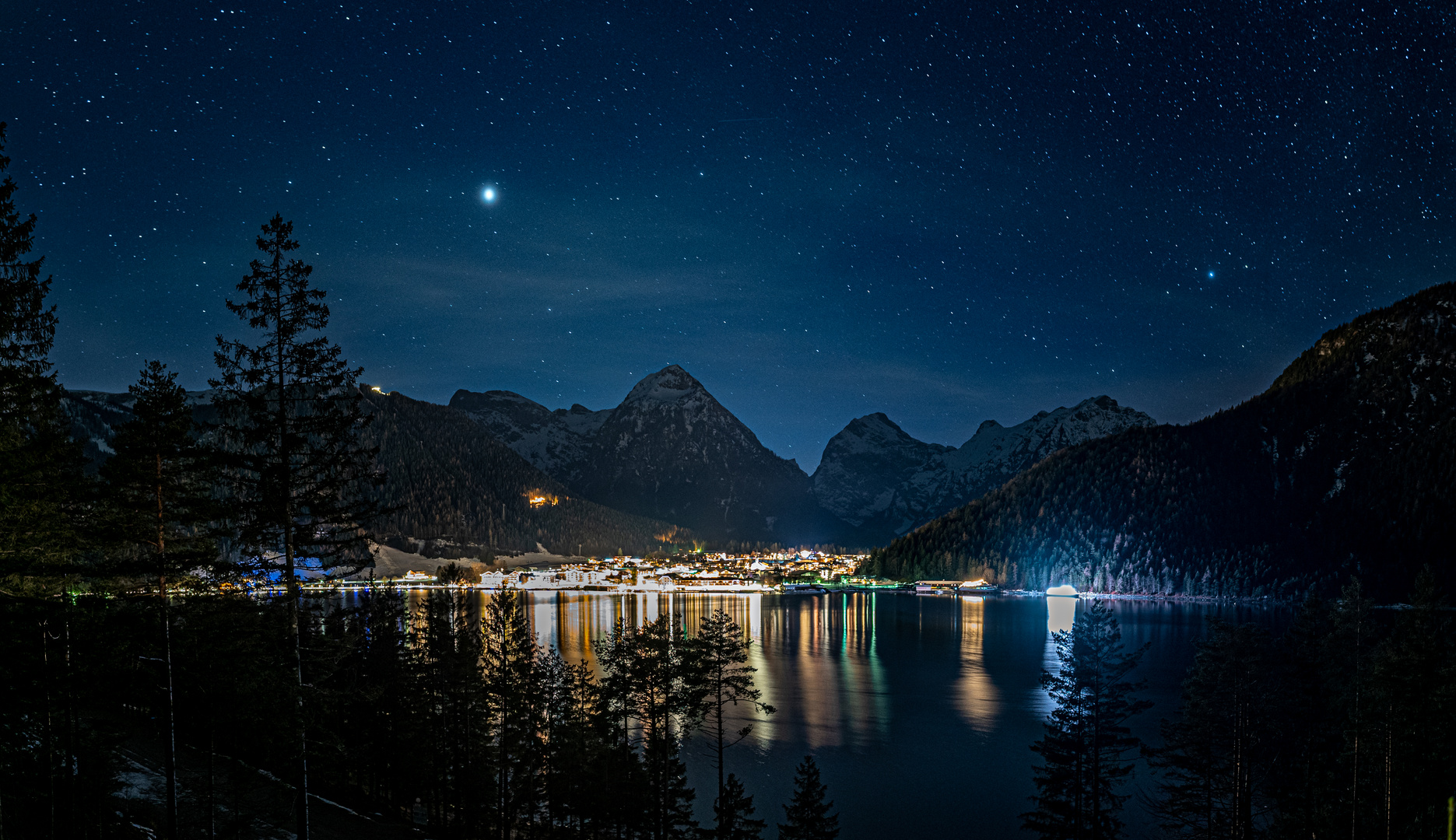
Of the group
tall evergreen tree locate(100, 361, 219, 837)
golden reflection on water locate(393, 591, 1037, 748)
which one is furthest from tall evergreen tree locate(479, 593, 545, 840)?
tall evergreen tree locate(100, 361, 219, 837)

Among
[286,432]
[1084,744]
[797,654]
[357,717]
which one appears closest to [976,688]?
[797,654]

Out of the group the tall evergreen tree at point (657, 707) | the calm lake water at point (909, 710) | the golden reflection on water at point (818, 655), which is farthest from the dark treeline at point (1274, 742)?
the golden reflection on water at point (818, 655)

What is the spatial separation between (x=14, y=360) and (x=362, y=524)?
8.94 meters

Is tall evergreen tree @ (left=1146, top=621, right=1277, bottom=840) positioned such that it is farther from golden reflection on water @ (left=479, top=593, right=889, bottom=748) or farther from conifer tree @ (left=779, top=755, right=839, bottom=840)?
golden reflection on water @ (left=479, top=593, right=889, bottom=748)

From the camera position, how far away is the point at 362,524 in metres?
23.6

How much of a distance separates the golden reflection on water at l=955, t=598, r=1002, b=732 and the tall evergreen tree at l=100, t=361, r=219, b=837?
196ft

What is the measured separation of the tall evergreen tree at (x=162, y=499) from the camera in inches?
843

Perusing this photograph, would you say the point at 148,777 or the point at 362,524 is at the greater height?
the point at 362,524

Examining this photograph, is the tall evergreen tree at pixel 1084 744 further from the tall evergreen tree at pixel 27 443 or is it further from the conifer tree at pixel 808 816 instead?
the tall evergreen tree at pixel 27 443

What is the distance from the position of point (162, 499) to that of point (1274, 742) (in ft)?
171

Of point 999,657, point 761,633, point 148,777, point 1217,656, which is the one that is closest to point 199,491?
point 148,777

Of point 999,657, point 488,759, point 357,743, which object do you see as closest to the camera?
point 488,759

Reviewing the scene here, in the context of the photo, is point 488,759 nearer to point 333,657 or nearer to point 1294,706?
point 333,657

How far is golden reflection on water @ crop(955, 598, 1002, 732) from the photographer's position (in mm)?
71812
